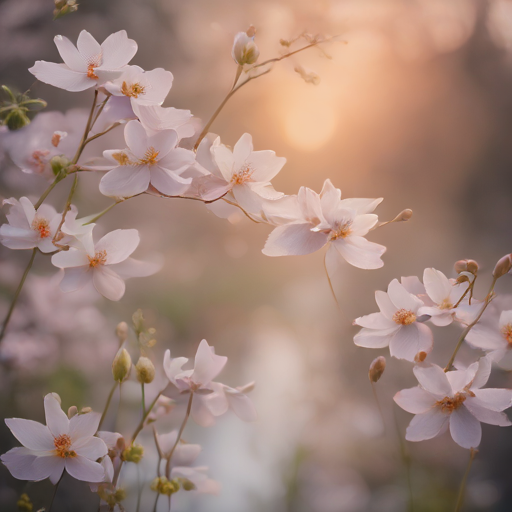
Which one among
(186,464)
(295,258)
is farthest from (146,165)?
(295,258)

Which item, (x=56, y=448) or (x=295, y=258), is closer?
(x=56, y=448)

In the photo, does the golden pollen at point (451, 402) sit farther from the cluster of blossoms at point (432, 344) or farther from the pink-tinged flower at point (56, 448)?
the pink-tinged flower at point (56, 448)

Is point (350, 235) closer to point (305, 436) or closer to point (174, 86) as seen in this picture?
point (305, 436)

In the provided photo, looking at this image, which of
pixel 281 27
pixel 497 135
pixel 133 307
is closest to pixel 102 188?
pixel 133 307

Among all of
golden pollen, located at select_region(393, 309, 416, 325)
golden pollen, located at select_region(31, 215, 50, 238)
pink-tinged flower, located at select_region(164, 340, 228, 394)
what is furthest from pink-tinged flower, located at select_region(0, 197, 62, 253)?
golden pollen, located at select_region(393, 309, 416, 325)

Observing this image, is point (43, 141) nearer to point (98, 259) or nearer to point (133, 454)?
point (98, 259)

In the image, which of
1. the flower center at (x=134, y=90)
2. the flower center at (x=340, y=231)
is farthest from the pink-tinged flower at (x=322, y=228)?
the flower center at (x=134, y=90)

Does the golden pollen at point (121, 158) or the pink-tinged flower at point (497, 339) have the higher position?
the golden pollen at point (121, 158)
